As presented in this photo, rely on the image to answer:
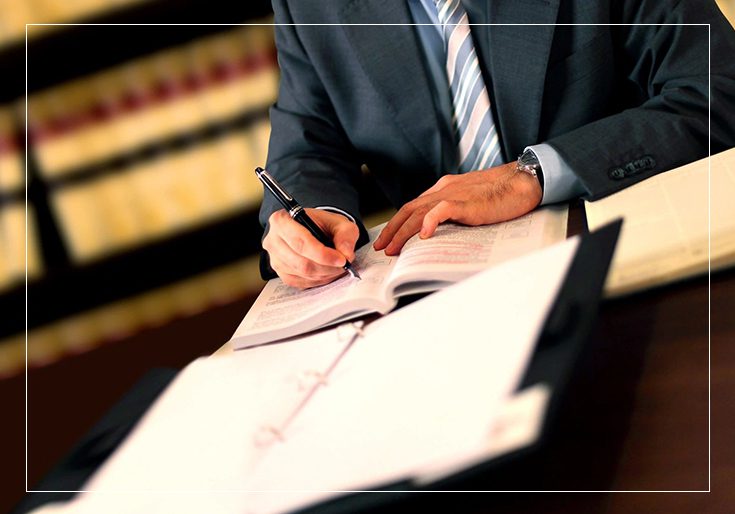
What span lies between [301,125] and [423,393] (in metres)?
0.86

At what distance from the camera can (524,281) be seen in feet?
1.77

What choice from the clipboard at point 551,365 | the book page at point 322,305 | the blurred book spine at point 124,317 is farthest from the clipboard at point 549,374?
the blurred book spine at point 124,317

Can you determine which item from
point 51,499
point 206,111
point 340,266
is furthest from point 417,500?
point 206,111

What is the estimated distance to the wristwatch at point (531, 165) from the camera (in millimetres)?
893

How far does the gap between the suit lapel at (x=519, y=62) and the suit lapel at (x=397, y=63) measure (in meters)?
0.11

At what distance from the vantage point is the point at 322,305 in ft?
2.53

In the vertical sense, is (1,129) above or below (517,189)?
above

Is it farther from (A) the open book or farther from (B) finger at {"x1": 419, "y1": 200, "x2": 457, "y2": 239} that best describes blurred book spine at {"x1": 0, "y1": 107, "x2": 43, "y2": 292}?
(B) finger at {"x1": 419, "y1": 200, "x2": 457, "y2": 239}

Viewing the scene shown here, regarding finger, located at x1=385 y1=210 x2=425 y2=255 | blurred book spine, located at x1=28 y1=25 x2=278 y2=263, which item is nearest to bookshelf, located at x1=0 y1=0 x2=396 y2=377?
blurred book spine, located at x1=28 y1=25 x2=278 y2=263

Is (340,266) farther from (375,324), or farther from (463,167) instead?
(463,167)

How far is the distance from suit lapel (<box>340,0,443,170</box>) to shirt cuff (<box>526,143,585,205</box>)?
282 millimetres

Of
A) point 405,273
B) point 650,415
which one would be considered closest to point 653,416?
point 650,415

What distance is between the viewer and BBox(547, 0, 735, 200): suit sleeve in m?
0.87

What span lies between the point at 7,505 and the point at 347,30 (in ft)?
2.54
